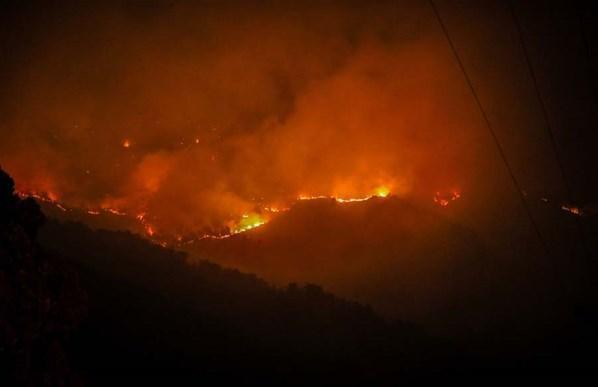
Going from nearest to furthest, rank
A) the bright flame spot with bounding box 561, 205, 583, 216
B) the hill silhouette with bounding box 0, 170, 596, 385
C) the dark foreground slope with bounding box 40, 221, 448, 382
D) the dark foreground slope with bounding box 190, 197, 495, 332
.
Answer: the hill silhouette with bounding box 0, 170, 596, 385
the dark foreground slope with bounding box 40, 221, 448, 382
the dark foreground slope with bounding box 190, 197, 495, 332
the bright flame spot with bounding box 561, 205, 583, 216

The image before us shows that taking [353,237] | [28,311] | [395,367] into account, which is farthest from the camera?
[353,237]

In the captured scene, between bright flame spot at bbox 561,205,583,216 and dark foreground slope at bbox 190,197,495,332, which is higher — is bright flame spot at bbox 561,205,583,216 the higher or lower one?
the higher one

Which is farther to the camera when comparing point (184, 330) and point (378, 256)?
point (378, 256)

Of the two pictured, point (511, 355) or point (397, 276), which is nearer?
point (511, 355)

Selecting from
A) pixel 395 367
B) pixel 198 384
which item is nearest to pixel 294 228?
pixel 395 367

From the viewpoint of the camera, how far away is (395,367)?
4725cm

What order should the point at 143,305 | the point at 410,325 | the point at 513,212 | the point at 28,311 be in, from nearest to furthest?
the point at 28,311 < the point at 143,305 < the point at 410,325 < the point at 513,212

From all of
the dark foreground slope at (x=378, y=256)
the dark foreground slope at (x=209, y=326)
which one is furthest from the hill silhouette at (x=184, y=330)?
the dark foreground slope at (x=378, y=256)

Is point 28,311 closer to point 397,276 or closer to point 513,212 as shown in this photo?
point 397,276

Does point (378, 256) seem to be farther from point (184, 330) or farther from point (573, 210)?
point (184, 330)

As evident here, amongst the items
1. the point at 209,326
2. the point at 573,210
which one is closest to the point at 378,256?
the point at 573,210

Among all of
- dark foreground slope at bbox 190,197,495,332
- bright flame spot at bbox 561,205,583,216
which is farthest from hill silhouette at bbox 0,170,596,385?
bright flame spot at bbox 561,205,583,216

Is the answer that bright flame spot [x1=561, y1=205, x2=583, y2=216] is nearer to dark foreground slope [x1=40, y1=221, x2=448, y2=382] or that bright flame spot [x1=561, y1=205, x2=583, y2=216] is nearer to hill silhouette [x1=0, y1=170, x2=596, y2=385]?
hill silhouette [x1=0, y1=170, x2=596, y2=385]

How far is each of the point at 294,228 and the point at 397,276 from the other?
25011 mm
